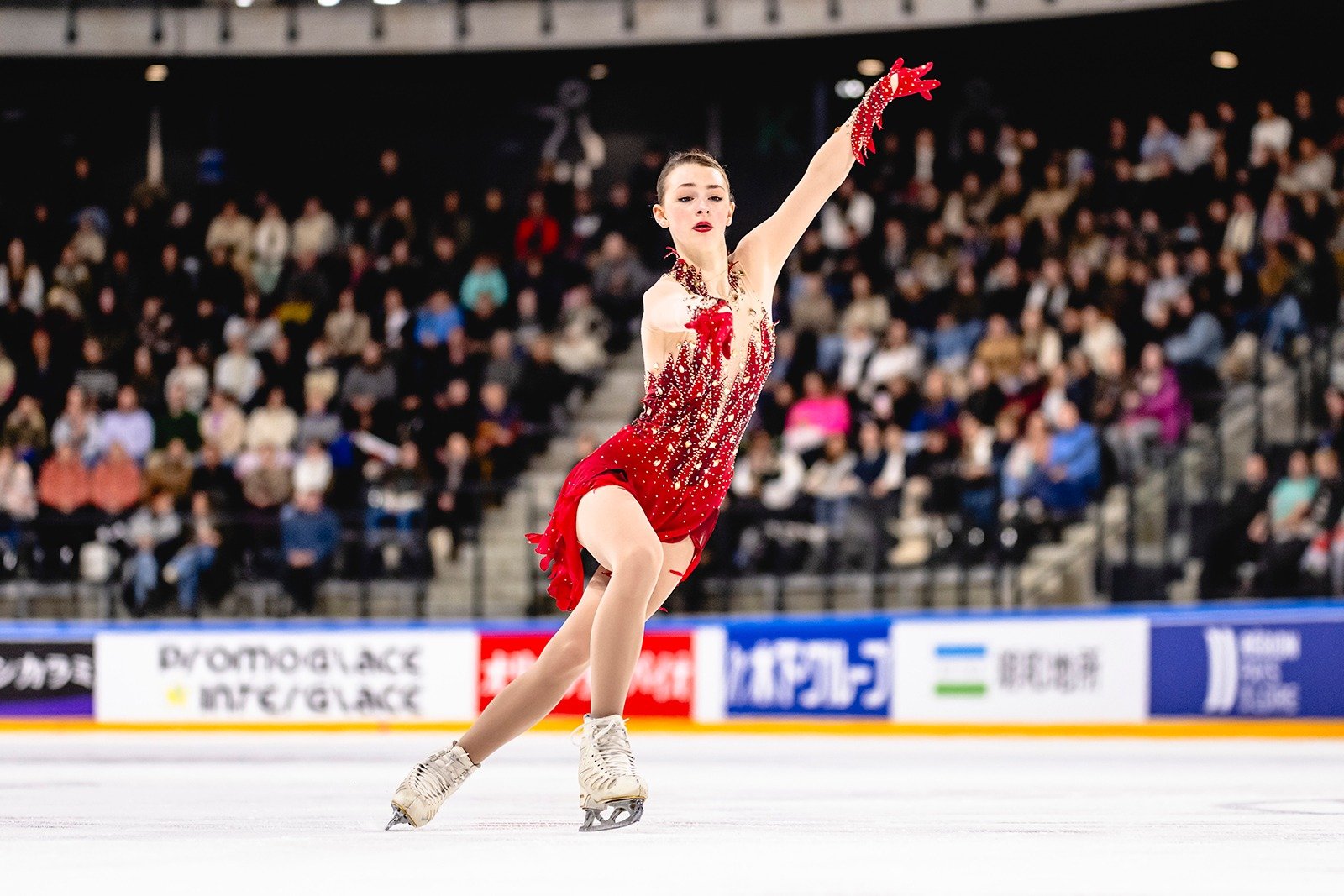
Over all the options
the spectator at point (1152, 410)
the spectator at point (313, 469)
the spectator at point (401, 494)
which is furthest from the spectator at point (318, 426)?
the spectator at point (1152, 410)

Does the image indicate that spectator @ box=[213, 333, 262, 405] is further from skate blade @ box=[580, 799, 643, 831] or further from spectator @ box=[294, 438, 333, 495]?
skate blade @ box=[580, 799, 643, 831]

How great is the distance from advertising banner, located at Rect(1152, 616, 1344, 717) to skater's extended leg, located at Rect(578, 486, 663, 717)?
24.9 feet

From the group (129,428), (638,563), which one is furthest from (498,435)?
(638,563)

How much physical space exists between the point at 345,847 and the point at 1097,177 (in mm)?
12836

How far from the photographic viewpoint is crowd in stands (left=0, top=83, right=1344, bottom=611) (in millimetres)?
13094

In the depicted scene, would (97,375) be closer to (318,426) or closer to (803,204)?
(318,426)

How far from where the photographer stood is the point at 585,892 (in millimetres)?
3123

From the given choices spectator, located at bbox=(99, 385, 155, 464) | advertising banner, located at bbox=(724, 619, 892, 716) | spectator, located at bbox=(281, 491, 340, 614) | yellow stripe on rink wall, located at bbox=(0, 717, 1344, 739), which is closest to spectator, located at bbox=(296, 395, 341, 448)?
spectator, located at bbox=(281, 491, 340, 614)

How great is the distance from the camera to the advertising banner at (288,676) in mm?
12875

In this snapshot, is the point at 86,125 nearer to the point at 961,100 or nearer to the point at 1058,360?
the point at 961,100

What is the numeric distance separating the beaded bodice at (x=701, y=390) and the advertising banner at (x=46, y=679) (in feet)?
31.2

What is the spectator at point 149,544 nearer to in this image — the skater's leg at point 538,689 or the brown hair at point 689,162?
the skater's leg at point 538,689

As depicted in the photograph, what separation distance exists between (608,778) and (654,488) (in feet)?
2.32

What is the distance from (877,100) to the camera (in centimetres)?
498
